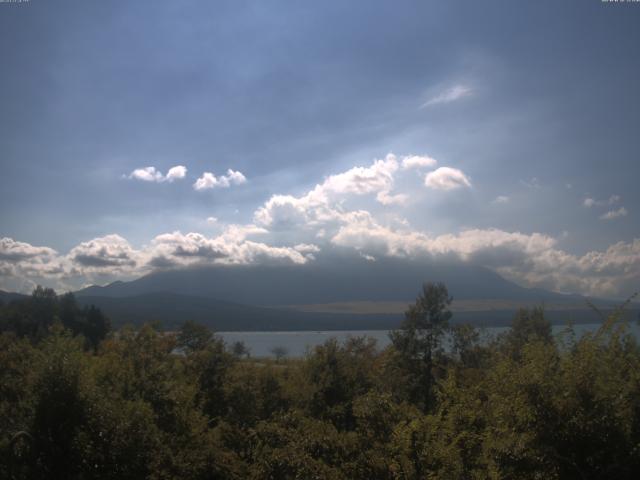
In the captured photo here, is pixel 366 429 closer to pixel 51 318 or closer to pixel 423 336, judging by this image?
pixel 423 336

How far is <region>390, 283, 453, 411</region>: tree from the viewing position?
39000 mm

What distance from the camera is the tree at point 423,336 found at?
128 feet

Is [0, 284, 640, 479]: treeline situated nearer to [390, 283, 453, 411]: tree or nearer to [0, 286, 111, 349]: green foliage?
[390, 283, 453, 411]: tree

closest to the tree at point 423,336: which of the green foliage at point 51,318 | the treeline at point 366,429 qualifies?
the treeline at point 366,429

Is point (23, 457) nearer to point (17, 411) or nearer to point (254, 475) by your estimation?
point (17, 411)

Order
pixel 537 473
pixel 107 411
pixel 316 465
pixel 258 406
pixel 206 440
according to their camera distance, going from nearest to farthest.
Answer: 1. pixel 537 473
2. pixel 316 465
3. pixel 107 411
4. pixel 206 440
5. pixel 258 406

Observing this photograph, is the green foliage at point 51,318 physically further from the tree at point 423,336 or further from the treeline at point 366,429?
the treeline at point 366,429

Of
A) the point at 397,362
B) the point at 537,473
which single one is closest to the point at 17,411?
the point at 537,473

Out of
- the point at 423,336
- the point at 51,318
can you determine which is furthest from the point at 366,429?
the point at 51,318

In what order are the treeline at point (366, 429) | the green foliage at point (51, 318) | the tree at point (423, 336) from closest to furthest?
the treeline at point (366, 429)
the tree at point (423, 336)
the green foliage at point (51, 318)

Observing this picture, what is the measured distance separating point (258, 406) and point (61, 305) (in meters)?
109

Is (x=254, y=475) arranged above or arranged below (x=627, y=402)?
below

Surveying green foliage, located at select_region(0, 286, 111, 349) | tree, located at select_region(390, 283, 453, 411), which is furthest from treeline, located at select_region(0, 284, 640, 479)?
green foliage, located at select_region(0, 286, 111, 349)

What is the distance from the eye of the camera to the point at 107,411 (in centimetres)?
1362
